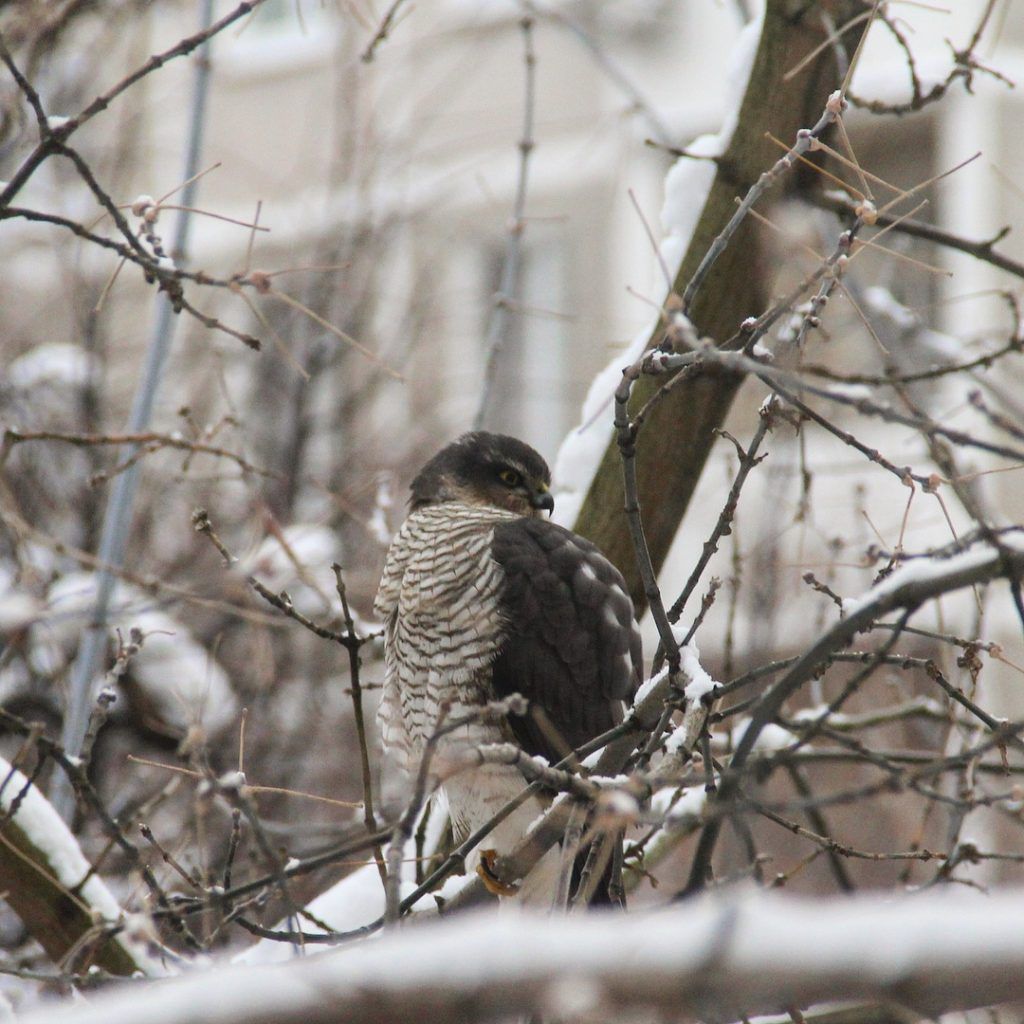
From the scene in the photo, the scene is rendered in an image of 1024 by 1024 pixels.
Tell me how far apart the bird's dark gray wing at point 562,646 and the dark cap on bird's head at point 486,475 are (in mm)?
526

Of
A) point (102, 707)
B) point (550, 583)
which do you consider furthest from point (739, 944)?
point (550, 583)

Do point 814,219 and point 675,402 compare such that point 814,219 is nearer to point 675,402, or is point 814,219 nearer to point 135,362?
point 675,402

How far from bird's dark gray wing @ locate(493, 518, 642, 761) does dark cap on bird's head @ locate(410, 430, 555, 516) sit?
0.53 metres

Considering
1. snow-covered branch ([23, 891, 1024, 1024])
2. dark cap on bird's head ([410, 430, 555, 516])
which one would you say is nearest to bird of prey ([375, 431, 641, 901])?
dark cap on bird's head ([410, 430, 555, 516])

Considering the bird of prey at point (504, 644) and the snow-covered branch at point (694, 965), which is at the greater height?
the bird of prey at point (504, 644)

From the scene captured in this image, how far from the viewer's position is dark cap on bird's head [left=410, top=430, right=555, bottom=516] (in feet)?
13.4

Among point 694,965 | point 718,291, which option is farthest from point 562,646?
point 694,965

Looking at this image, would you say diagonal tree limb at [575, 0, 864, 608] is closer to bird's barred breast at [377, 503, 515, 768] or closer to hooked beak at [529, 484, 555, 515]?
hooked beak at [529, 484, 555, 515]

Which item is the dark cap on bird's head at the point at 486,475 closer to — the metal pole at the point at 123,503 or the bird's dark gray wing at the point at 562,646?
the bird's dark gray wing at the point at 562,646

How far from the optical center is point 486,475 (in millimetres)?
4172

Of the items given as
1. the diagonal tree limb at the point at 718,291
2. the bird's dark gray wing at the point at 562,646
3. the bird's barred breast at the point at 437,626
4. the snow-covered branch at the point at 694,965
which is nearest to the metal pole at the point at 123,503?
the bird's barred breast at the point at 437,626

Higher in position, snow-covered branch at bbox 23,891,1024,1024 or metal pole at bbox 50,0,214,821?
metal pole at bbox 50,0,214,821

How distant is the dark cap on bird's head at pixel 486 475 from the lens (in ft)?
13.4

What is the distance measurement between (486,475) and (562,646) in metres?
0.82
